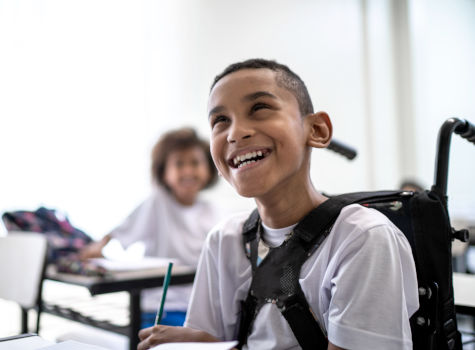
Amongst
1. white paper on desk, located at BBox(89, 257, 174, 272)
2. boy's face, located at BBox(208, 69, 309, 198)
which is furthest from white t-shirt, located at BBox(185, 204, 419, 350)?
white paper on desk, located at BBox(89, 257, 174, 272)

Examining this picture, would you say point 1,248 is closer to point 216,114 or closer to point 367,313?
point 216,114

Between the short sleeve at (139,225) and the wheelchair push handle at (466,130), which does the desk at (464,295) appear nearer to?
the wheelchair push handle at (466,130)

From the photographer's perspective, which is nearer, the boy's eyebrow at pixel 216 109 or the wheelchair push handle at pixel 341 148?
the boy's eyebrow at pixel 216 109

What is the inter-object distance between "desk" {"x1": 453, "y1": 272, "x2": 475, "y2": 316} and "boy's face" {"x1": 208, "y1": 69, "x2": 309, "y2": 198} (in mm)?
408

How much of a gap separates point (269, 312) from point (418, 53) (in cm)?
469

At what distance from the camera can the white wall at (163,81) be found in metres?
2.85

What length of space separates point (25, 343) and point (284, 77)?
62 centimetres

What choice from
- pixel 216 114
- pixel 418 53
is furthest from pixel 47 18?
pixel 418 53

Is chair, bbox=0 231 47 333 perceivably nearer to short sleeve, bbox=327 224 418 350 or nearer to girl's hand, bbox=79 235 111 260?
girl's hand, bbox=79 235 111 260

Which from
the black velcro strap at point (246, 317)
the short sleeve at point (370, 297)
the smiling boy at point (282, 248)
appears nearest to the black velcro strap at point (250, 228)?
the smiling boy at point (282, 248)

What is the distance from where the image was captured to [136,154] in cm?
333

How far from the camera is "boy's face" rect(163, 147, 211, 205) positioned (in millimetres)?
2203

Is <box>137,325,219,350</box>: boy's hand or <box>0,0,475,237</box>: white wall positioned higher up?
<box>0,0,475,237</box>: white wall

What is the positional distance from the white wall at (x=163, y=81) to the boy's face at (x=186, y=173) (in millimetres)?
1084
